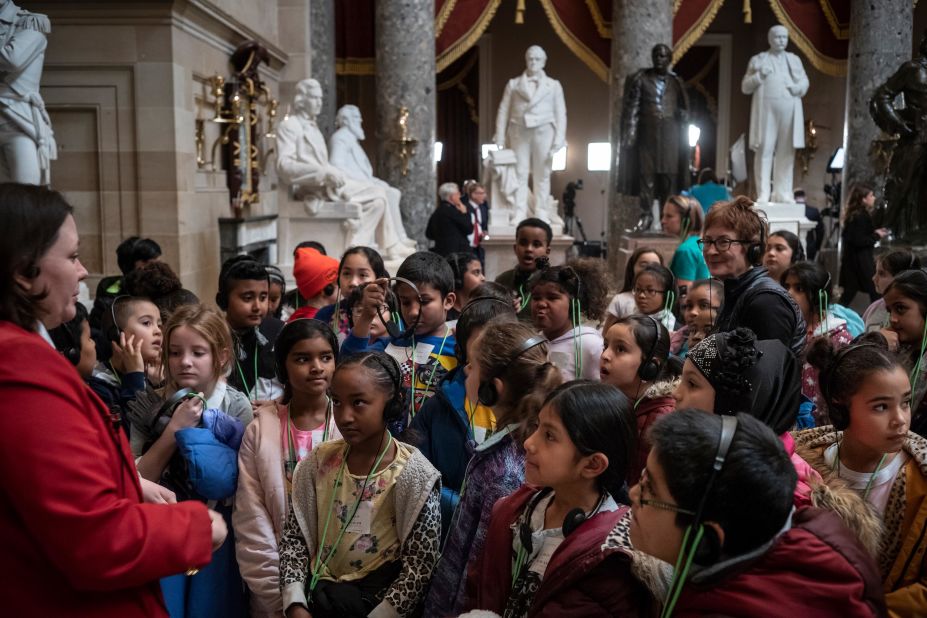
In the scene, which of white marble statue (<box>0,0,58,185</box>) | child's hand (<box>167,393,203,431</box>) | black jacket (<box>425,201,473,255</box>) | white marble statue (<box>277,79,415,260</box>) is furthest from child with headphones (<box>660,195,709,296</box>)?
white marble statue (<box>277,79,415,260</box>)

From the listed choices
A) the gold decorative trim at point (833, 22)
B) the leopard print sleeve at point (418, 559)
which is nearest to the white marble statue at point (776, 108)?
the gold decorative trim at point (833, 22)

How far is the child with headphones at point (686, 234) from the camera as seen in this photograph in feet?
19.1

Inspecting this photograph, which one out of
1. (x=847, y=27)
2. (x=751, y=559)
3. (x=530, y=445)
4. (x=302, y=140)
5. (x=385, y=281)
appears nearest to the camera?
(x=751, y=559)

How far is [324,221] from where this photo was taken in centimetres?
1018

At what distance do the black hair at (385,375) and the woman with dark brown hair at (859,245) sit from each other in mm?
6623

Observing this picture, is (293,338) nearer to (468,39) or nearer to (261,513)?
(261,513)

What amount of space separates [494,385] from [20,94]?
4.13 m

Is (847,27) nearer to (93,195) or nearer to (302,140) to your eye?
(302,140)

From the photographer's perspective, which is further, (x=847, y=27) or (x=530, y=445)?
(x=847, y=27)

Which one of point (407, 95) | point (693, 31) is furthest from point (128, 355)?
point (693, 31)

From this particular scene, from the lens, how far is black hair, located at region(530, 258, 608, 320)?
11.9ft

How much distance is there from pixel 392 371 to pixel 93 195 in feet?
18.5

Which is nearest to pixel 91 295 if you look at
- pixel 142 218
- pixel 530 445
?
pixel 142 218

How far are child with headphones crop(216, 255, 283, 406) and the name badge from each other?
4.03ft
